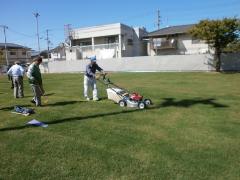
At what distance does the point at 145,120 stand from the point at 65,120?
7.39 ft

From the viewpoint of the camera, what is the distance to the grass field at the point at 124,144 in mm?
4859

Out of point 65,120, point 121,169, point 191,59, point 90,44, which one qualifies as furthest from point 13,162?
point 90,44

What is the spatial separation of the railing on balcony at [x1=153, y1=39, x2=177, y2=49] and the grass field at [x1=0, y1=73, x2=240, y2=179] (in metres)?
31.2

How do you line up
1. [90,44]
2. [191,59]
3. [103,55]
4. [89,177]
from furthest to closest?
[90,44]
[103,55]
[191,59]
[89,177]

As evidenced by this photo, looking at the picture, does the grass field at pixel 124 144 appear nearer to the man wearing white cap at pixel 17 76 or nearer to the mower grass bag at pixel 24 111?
the mower grass bag at pixel 24 111

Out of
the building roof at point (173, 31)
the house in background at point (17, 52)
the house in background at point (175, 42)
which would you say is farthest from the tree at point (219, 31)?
the house in background at point (17, 52)

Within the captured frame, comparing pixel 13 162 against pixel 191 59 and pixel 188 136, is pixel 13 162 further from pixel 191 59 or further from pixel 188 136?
pixel 191 59

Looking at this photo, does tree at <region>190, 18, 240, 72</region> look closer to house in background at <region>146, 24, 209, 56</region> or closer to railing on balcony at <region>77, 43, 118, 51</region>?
house in background at <region>146, 24, 209, 56</region>

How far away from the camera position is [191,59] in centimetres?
3198

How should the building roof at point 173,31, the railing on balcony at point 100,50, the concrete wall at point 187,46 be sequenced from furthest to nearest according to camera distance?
the railing on balcony at point 100,50, the building roof at point 173,31, the concrete wall at point 187,46

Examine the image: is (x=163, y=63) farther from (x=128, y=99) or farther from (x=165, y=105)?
(x=128, y=99)

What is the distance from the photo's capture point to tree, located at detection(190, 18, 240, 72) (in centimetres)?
2614

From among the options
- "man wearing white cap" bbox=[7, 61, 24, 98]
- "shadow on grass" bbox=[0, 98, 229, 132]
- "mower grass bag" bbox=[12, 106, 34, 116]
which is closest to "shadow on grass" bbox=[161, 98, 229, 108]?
"shadow on grass" bbox=[0, 98, 229, 132]

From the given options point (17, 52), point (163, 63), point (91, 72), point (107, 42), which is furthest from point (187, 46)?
point (17, 52)
